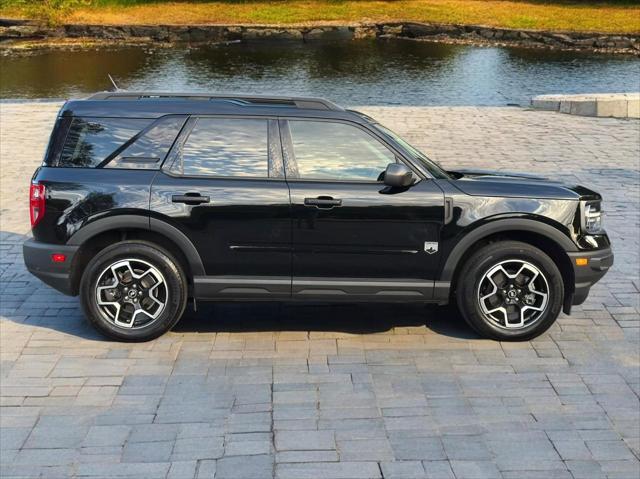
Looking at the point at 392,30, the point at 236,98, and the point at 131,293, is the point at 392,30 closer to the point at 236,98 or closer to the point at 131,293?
the point at 236,98

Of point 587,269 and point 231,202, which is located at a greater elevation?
point 231,202

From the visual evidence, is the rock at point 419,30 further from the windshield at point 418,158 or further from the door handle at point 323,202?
the door handle at point 323,202

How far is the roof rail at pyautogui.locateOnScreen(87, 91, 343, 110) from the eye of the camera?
5.96m

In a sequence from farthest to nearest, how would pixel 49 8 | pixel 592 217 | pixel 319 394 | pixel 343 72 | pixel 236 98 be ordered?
pixel 49 8, pixel 343 72, pixel 236 98, pixel 592 217, pixel 319 394

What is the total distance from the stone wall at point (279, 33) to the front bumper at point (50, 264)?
133 ft

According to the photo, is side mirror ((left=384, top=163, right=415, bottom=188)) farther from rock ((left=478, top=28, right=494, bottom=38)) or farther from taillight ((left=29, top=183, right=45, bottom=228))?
rock ((left=478, top=28, right=494, bottom=38))

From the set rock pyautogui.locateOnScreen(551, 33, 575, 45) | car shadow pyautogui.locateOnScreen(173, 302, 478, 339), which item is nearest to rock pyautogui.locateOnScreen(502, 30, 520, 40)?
rock pyautogui.locateOnScreen(551, 33, 575, 45)

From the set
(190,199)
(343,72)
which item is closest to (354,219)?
(190,199)

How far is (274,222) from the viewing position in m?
5.63

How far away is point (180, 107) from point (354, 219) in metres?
1.49

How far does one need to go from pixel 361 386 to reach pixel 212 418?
0.99 meters

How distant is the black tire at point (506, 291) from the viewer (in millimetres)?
5727

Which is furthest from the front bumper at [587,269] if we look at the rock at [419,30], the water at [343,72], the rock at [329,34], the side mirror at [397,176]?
the rock at [419,30]

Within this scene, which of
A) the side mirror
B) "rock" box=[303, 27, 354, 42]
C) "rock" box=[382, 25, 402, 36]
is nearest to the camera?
the side mirror
